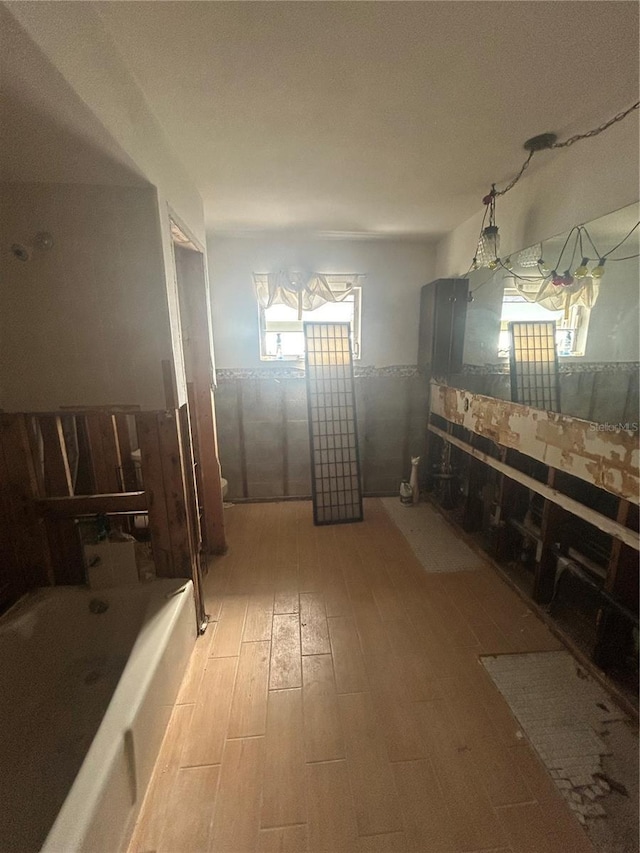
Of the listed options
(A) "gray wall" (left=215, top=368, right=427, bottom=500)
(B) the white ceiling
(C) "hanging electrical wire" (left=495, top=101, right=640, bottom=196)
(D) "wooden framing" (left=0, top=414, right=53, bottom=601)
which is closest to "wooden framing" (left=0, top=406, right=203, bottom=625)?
(D) "wooden framing" (left=0, top=414, right=53, bottom=601)

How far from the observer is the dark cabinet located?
285cm

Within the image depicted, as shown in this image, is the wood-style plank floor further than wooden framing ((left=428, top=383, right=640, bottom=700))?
No

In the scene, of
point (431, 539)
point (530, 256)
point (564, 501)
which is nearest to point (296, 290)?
point (530, 256)

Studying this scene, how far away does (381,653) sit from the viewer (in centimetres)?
168

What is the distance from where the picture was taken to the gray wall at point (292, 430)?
10.6 ft

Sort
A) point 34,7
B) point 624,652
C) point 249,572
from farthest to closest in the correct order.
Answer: point 249,572
point 624,652
point 34,7

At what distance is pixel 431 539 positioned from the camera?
2699 mm

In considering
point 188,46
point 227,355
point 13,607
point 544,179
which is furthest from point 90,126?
point 227,355

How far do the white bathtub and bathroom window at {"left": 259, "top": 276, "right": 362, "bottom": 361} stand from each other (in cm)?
222

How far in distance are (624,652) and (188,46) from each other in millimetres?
2928

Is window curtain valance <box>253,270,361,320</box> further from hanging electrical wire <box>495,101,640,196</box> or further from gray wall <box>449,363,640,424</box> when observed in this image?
gray wall <box>449,363,640,424</box>

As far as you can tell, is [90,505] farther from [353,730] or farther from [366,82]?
[366,82]

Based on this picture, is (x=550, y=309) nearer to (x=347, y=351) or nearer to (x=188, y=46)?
(x=347, y=351)

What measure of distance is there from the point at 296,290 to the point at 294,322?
0.97 ft
